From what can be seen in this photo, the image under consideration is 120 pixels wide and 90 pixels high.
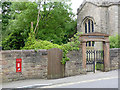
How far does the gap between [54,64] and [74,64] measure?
5.17ft

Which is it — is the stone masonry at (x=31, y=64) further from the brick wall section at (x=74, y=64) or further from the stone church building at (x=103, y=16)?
the stone church building at (x=103, y=16)

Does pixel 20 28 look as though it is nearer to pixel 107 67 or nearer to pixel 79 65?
pixel 79 65

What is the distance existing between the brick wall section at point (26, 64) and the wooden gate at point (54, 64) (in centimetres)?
27

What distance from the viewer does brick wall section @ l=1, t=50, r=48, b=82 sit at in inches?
349

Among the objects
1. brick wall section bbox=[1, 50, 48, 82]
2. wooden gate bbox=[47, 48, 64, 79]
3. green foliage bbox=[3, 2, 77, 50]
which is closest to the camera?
brick wall section bbox=[1, 50, 48, 82]

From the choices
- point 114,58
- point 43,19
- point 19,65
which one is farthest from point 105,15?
point 19,65

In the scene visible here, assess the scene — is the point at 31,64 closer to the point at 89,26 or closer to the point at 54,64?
the point at 54,64

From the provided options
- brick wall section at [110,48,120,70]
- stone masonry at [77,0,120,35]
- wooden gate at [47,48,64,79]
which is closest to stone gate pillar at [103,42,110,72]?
brick wall section at [110,48,120,70]

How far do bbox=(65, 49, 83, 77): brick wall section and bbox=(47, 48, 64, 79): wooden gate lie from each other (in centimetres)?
62

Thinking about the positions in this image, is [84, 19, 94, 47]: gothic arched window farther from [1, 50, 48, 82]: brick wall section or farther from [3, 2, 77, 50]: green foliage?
[1, 50, 48, 82]: brick wall section

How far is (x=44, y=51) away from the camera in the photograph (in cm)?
968

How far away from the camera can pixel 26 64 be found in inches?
368

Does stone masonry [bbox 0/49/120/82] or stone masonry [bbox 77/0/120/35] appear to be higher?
stone masonry [bbox 77/0/120/35]

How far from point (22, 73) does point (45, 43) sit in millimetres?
2713
